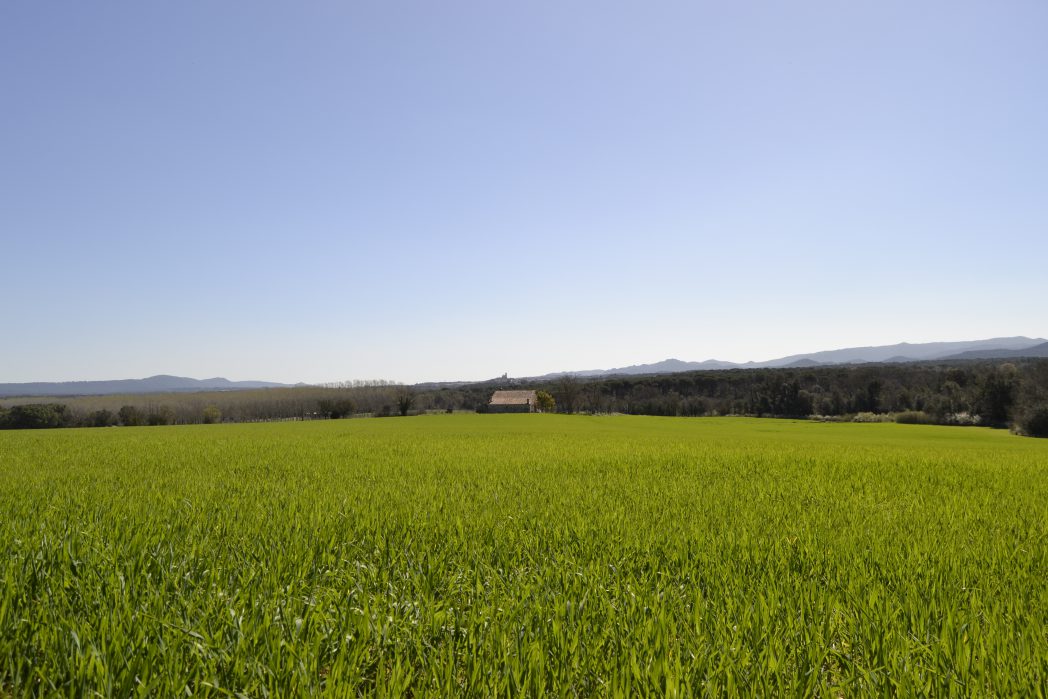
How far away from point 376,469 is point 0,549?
23.3 ft

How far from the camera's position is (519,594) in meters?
3.51

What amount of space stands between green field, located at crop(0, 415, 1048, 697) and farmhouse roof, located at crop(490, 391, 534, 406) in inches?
3568

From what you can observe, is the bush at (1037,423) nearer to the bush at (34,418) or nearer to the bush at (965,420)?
the bush at (965,420)

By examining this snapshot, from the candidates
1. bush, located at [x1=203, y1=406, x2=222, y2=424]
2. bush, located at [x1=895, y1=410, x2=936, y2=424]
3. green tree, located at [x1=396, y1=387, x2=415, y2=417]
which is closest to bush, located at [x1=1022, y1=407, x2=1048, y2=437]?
bush, located at [x1=895, y1=410, x2=936, y2=424]

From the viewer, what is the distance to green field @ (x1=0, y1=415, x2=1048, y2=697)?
238cm

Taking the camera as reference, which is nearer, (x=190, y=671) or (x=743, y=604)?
(x=190, y=671)

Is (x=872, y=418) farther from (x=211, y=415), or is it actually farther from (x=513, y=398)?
(x=211, y=415)

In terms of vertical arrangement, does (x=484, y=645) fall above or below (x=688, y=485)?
above

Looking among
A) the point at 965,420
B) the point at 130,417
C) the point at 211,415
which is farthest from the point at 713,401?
the point at 130,417

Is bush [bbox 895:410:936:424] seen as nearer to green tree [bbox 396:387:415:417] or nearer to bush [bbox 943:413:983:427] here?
bush [bbox 943:413:983:427]

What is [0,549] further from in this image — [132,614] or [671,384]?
[671,384]

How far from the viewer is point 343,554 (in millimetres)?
4336

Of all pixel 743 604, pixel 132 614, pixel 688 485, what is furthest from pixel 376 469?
pixel 743 604

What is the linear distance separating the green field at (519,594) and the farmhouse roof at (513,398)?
3568 inches
